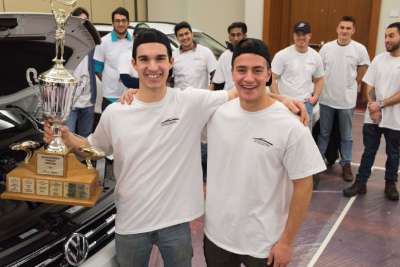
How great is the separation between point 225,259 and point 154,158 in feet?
1.74

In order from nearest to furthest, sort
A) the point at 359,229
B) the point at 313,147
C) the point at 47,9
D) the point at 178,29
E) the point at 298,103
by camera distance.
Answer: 1. the point at 313,147
2. the point at 298,103
3. the point at 359,229
4. the point at 178,29
5. the point at 47,9

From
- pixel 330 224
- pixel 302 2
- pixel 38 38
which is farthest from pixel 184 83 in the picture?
pixel 302 2

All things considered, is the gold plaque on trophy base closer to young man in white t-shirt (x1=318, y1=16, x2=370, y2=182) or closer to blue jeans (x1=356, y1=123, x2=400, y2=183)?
blue jeans (x1=356, y1=123, x2=400, y2=183)

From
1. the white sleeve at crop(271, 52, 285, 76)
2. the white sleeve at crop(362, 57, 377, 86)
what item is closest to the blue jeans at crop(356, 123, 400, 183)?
the white sleeve at crop(362, 57, 377, 86)

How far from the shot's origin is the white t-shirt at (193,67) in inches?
176

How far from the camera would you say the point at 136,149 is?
1844 mm

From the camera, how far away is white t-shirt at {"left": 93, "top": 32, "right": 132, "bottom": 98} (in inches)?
179

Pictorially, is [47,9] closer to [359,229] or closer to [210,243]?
[359,229]

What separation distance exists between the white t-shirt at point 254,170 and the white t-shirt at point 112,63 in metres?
2.83

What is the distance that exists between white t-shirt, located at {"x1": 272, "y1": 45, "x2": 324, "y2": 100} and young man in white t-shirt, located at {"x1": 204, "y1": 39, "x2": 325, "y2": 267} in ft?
8.73

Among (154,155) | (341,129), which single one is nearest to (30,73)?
(154,155)

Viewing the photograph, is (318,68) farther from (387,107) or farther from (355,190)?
(355,190)

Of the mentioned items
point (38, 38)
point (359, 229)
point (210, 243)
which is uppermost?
point (38, 38)

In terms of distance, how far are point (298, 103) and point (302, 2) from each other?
307 inches
